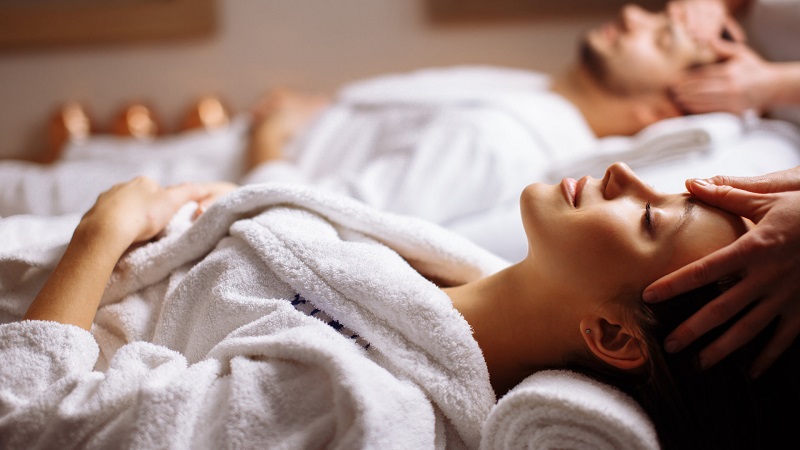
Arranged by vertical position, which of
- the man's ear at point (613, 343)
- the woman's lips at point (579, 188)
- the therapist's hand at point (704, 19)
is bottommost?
the man's ear at point (613, 343)

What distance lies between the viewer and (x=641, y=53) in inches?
63.0

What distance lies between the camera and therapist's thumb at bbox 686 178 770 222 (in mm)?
681

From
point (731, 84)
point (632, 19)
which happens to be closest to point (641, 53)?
point (632, 19)

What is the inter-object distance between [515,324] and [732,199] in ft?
0.93

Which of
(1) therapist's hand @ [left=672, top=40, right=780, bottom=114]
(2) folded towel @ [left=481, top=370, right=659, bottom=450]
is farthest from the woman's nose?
(1) therapist's hand @ [left=672, top=40, right=780, bottom=114]

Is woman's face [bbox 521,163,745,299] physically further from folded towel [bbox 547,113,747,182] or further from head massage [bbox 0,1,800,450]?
folded towel [bbox 547,113,747,182]

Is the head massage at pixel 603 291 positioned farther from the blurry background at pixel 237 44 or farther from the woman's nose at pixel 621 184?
the blurry background at pixel 237 44

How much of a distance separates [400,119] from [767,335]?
112 centimetres

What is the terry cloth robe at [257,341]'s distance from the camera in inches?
25.5

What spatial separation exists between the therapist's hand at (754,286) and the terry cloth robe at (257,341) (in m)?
0.23

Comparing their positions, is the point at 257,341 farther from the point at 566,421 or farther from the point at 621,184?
the point at 621,184

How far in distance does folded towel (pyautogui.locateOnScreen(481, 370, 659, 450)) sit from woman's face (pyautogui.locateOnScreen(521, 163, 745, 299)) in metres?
0.13

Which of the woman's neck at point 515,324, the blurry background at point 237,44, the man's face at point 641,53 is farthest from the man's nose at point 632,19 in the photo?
the woman's neck at point 515,324

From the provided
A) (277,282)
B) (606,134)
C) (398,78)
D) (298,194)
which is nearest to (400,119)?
(398,78)
